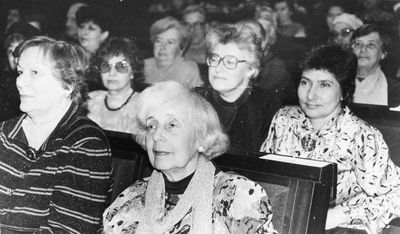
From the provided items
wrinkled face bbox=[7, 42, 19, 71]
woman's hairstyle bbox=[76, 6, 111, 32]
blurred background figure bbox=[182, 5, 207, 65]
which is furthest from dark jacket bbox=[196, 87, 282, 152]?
wrinkled face bbox=[7, 42, 19, 71]

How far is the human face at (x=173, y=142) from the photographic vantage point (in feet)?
4.91

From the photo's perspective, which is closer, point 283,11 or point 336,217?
point 336,217

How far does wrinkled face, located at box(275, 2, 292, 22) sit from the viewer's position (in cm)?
193

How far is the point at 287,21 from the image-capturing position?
1960 mm

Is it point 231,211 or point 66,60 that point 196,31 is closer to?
point 66,60

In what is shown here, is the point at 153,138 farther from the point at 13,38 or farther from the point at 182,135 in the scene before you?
the point at 13,38

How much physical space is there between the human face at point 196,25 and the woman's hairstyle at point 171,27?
0.03m

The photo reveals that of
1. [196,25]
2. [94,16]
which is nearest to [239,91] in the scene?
[196,25]

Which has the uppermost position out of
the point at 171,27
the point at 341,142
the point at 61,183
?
the point at 171,27

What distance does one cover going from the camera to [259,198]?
140 centimetres

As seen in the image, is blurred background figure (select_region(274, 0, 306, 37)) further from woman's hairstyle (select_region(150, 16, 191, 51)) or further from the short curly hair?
the short curly hair

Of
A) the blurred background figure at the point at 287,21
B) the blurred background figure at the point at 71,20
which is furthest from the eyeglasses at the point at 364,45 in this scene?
the blurred background figure at the point at 71,20

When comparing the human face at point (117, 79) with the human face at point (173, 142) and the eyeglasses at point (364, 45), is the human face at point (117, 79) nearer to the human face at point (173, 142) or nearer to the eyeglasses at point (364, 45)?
the human face at point (173, 142)

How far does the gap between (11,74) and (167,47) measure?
744mm
